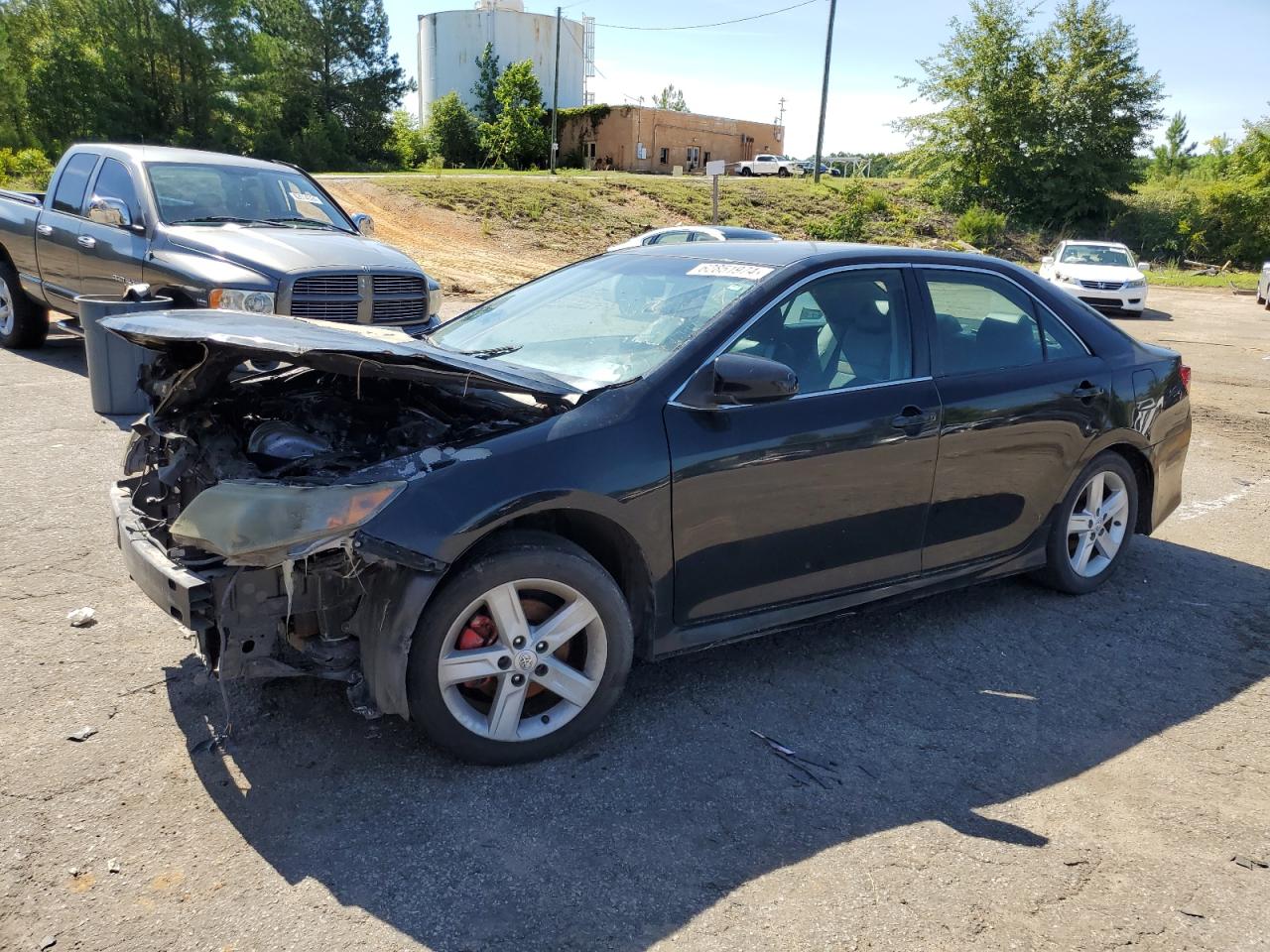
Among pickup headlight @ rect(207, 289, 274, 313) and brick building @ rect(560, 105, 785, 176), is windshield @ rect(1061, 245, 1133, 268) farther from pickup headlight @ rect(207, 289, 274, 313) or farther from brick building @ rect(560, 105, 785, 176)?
brick building @ rect(560, 105, 785, 176)

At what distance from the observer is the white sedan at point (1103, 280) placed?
21391 mm

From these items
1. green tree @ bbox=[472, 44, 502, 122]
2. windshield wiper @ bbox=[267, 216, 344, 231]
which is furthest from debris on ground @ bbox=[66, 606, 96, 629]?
green tree @ bbox=[472, 44, 502, 122]

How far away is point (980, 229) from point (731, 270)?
40188 millimetres

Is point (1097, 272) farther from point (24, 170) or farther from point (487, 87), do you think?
point (487, 87)

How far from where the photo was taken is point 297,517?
9.48 ft

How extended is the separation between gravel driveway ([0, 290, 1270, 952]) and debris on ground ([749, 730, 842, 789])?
3 cm

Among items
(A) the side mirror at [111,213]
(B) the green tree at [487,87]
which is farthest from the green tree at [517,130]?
(A) the side mirror at [111,213]

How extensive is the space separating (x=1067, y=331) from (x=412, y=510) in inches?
139

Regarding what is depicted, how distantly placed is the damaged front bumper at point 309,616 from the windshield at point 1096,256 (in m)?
22.5

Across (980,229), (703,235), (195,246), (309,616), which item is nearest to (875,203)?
(980,229)

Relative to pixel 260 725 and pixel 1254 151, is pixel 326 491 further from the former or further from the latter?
pixel 1254 151

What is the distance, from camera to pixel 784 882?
9.22ft

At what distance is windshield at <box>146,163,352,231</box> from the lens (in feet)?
27.9

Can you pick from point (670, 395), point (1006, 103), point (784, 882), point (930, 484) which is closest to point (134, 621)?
point (670, 395)
